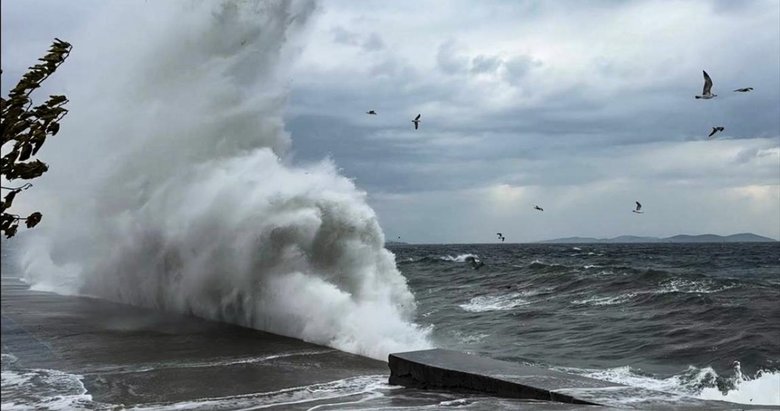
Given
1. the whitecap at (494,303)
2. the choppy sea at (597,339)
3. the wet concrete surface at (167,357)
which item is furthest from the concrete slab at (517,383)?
the whitecap at (494,303)

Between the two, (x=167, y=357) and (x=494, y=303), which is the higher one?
(x=167, y=357)

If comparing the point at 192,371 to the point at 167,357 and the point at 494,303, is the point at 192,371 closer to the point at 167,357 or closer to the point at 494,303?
the point at 167,357

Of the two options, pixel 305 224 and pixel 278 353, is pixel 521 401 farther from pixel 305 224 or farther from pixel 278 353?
pixel 305 224

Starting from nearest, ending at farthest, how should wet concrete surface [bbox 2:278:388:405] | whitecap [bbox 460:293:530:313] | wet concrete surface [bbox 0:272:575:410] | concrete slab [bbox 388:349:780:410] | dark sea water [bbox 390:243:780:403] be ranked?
concrete slab [bbox 388:349:780:410] → wet concrete surface [bbox 0:272:575:410] → wet concrete surface [bbox 2:278:388:405] → dark sea water [bbox 390:243:780:403] → whitecap [bbox 460:293:530:313]

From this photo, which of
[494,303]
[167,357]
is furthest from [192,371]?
[494,303]

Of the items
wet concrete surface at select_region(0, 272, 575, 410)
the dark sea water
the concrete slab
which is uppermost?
the concrete slab

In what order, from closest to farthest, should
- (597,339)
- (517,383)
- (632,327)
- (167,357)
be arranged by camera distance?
(517,383)
(167,357)
(597,339)
(632,327)

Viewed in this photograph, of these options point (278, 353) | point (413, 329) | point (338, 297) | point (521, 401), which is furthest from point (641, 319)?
point (521, 401)

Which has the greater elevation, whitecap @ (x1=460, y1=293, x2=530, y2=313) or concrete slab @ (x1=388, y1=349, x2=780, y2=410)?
concrete slab @ (x1=388, y1=349, x2=780, y2=410)

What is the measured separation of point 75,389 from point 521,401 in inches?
192

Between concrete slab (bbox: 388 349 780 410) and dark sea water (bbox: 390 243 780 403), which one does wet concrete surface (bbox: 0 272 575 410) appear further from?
dark sea water (bbox: 390 243 780 403)

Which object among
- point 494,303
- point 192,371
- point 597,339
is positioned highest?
point 192,371

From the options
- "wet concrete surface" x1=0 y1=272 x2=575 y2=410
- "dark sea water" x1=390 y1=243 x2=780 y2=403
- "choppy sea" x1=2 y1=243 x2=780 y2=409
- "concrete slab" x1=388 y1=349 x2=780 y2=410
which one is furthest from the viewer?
"dark sea water" x1=390 y1=243 x2=780 y2=403

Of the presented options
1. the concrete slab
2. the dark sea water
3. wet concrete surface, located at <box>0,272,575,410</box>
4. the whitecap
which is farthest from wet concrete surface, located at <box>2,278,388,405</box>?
the whitecap
